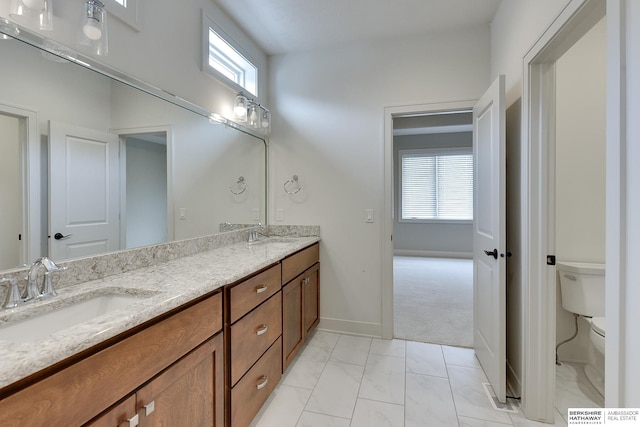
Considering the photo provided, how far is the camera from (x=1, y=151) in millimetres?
1045

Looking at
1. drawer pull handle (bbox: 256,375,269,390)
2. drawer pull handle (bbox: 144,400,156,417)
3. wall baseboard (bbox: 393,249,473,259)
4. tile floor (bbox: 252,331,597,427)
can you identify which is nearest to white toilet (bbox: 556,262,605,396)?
tile floor (bbox: 252,331,597,427)

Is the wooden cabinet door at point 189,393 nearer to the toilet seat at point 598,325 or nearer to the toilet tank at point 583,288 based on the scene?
the toilet seat at point 598,325

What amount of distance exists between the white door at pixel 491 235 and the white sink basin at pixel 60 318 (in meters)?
1.89

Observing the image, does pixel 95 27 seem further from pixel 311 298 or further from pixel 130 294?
pixel 311 298

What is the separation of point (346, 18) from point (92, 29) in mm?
1774

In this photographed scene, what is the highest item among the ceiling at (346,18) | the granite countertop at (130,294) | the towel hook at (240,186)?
the ceiling at (346,18)

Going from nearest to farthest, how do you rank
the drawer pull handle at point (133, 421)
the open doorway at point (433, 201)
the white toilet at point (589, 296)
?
the drawer pull handle at point (133, 421)
the white toilet at point (589, 296)
the open doorway at point (433, 201)

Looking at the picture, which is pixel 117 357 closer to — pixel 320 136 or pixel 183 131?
pixel 183 131

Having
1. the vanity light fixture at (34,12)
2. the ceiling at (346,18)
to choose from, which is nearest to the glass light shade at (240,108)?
the ceiling at (346,18)

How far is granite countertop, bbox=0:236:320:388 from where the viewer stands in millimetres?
663

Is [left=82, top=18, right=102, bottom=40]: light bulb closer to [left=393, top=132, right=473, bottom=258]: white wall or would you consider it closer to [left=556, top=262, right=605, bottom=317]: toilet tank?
[left=556, top=262, right=605, bottom=317]: toilet tank

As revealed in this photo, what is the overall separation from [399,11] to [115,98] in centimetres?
204

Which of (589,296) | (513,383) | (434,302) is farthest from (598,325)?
(434,302)

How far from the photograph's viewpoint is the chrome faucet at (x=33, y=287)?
3.22ft
